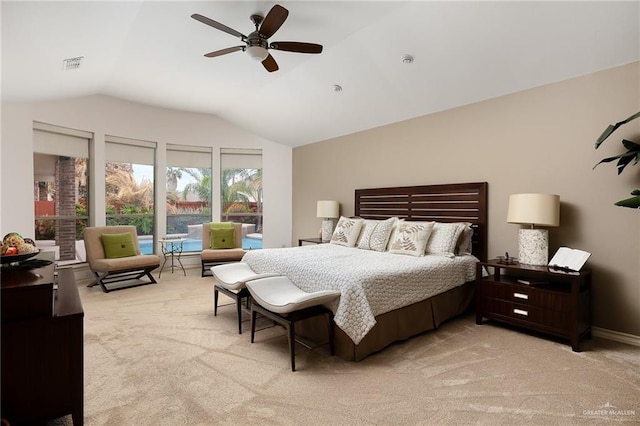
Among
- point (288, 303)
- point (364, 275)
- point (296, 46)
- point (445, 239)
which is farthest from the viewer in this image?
point (445, 239)

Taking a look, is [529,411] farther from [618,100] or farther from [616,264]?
[618,100]

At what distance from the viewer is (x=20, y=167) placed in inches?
177

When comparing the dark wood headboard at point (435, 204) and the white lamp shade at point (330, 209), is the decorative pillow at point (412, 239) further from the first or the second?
the white lamp shade at point (330, 209)

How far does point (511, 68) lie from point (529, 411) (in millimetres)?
3092

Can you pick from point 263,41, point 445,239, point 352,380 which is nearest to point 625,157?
point 445,239

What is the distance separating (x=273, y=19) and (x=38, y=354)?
261cm

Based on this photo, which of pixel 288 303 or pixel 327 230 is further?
pixel 327 230

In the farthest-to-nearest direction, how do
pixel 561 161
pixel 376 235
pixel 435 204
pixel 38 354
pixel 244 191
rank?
pixel 244 191 < pixel 435 204 < pixel 376 235 < pixel 561 161 < pixel 38 354

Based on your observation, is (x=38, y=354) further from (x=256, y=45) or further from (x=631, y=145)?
(x=631, y=145)

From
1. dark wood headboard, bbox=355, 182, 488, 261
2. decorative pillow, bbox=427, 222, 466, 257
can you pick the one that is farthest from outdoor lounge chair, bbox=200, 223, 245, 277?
decorative pillow, bbox=427, 222, 466, 257

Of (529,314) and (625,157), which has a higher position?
(625,157)

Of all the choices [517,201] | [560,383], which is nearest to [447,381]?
[560,383]

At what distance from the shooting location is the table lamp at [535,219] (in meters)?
3.20

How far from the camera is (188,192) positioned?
6.73 m
